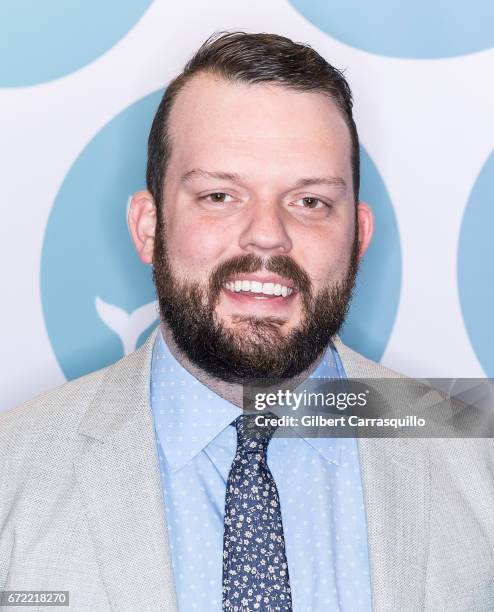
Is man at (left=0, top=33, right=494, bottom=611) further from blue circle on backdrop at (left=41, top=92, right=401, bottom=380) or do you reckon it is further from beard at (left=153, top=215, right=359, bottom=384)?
blue circle on backdrop at (left=41, top=92, right=401, bottom=380)

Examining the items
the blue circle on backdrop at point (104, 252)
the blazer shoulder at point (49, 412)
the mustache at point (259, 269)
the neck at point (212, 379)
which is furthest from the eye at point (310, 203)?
the blue circle on backdrop at point (104, 252)

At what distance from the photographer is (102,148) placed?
A: 2.53 m

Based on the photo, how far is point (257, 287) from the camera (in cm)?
191

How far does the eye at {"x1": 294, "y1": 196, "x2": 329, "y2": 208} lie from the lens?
197cm

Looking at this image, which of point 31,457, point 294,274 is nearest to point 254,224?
point 294,274

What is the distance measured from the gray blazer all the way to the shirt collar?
0.10 ft

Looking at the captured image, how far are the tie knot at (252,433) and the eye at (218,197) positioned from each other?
16.7 inches

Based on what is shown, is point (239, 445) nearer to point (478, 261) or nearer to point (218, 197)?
point (218, 197)

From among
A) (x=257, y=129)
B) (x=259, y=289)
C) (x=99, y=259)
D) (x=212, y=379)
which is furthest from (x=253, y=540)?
(x=99, y=259)

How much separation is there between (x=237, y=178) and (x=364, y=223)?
40 cm

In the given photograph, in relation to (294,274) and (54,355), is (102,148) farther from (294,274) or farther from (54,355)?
(294,274)

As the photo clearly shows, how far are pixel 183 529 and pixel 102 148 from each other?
111cm

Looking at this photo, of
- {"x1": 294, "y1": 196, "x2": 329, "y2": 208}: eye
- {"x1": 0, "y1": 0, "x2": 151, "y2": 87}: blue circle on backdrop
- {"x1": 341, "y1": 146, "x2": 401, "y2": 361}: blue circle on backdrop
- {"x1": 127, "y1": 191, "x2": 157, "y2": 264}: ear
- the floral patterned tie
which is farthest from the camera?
{"x1": 341, "y1": 146, "x2": 401, "y2": 361}: blue circle on backdrop

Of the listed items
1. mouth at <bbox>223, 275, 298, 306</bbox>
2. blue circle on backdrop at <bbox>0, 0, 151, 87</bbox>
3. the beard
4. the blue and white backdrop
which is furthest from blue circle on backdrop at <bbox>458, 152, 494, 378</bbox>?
blue circle on backdrop at <bbox>0, 0, 151, 87</bbox>
